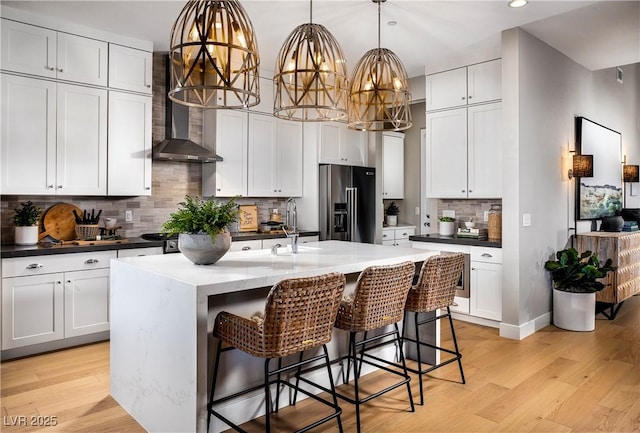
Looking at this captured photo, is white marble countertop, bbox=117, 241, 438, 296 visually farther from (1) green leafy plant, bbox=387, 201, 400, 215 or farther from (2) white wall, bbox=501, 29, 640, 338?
(1) green leafy plant, bbox=387, 201, 400, 215

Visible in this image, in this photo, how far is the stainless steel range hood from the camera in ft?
14.8

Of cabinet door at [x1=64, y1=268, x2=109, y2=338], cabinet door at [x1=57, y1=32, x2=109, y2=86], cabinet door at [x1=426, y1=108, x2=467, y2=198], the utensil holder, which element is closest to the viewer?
cabinet door at [x1=64, y1=268, x2=109, y2=338]

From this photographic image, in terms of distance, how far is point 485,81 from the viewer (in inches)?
183

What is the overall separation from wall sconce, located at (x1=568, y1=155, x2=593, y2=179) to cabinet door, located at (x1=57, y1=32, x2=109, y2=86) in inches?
188

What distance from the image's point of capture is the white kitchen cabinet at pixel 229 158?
4.96 m

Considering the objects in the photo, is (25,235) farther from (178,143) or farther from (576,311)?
(576,311)

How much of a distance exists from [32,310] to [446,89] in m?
4.44

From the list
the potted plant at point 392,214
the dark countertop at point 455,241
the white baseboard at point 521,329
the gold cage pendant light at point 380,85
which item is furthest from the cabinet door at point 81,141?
the potted plant at point 392,214

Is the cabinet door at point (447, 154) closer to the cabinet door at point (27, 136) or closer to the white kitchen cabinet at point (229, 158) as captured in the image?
the white kitchen cabinet at point (229, 158)

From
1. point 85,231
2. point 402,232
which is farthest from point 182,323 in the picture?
point 402,232

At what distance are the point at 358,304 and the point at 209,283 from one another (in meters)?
0.83

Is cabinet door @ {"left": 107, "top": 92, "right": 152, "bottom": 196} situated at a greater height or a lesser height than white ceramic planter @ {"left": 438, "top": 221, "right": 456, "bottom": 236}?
greater

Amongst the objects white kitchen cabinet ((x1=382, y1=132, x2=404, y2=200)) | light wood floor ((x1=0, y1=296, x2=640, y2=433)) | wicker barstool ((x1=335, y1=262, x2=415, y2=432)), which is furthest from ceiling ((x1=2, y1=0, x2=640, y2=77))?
light wood floor ((x1=0, y1=296, x2=640, y2=433))

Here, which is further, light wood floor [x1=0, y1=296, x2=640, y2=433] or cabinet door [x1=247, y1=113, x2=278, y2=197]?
cabinet door [x1=247, y1=113, x2=278, y2=197]
